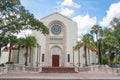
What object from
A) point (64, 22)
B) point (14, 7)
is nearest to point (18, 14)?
point (14, 7)

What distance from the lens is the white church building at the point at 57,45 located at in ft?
157

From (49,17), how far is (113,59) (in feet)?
60.9

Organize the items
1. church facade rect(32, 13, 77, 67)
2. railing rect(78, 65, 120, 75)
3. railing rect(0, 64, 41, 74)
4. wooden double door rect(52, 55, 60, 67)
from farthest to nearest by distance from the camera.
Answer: wooden double door rect(52, 55, 60, 67), church facade rect(32, 13, 77, 67), railing rect(0, 64, 41, 74), railing rect(78, 65, 120, 75)

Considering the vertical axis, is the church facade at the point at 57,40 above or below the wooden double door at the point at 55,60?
above

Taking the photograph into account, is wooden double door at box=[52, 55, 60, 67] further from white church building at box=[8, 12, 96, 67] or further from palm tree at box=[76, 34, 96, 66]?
palm tree at box=[76, 34, 96, 66]

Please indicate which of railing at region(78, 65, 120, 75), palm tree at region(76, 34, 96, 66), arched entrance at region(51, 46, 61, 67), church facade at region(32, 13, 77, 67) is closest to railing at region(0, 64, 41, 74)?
railing at region(78, 65, 120, 75)

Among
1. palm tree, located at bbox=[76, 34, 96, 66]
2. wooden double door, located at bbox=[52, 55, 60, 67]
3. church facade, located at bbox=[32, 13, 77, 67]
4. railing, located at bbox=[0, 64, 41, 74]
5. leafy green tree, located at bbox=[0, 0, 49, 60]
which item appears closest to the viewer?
leafy green tree, located at bbox=[0, 0, 49, 60]

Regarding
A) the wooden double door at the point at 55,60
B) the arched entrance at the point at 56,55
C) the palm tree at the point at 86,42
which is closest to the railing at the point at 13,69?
the palm tree at the point at 86,42

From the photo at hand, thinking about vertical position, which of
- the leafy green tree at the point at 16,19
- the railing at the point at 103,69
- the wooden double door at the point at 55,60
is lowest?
the railing at the point at 103,69

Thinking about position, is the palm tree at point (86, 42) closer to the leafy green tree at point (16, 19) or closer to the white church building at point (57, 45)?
the white church building at point (57, 45)

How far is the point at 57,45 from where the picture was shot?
4950cm

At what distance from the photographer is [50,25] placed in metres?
50.2

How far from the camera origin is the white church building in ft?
157

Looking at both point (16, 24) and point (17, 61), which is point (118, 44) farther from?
point (16, 24)
